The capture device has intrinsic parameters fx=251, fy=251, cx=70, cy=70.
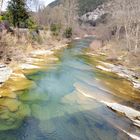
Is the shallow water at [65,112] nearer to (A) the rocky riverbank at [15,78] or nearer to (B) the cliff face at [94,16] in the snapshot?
(A) the rocky riverbank at [15,78]

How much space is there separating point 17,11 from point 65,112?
1122 inches

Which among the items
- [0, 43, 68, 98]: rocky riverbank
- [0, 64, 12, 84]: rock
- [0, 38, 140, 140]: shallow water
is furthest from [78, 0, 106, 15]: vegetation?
[0, 38, 140, 140]: shallow water

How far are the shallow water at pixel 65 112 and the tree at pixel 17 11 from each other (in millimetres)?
21400

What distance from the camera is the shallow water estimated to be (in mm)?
9875

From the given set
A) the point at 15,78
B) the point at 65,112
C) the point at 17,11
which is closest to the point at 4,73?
the point at 15,78

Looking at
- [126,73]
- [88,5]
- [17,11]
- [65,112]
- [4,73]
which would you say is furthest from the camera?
[88,5]

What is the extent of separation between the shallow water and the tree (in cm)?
2140

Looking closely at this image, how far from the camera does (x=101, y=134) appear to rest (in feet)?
33.2

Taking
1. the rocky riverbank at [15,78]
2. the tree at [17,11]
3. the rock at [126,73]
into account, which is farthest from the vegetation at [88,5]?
the rocky riverbank at [15,78]

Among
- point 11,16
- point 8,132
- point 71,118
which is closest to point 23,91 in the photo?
point 71,118

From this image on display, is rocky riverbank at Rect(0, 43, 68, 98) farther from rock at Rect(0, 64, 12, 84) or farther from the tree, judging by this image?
the tree

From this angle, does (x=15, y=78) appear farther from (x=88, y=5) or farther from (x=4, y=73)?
(x=88, y=5)

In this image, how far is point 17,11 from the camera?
37.3 metres

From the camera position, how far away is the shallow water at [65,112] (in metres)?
9.88
